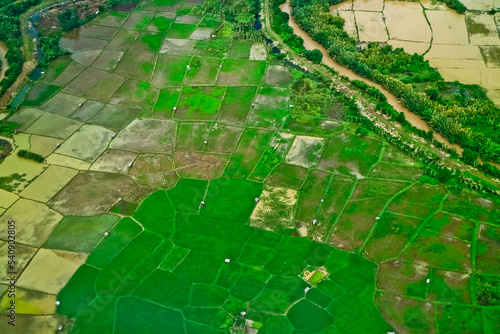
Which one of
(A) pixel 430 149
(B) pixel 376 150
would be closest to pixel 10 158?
(B) pixel 376 150

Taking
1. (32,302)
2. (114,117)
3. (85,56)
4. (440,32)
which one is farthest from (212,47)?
(32,302)

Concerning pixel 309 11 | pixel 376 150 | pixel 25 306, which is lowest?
pixel 25 306

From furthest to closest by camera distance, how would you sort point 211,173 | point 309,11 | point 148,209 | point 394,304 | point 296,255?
point 309,11
point 211,173
point 148,209
point 296,255
point 394,304

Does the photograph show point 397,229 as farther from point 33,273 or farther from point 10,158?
point 10,158

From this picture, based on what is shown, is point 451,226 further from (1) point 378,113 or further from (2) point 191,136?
(2) point 191,136

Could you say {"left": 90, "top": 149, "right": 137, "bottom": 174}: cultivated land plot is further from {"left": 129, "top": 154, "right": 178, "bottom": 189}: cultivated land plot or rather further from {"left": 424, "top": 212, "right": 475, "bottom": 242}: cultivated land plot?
{"left": 424, "top": 212, "right": 475, "bottom": 242}: cultivated land plot

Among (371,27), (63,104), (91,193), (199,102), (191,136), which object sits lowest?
(91,193)
